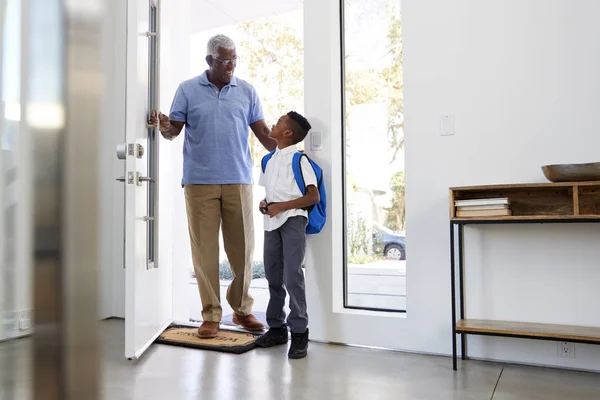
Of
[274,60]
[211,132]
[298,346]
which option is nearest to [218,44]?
[211,132]

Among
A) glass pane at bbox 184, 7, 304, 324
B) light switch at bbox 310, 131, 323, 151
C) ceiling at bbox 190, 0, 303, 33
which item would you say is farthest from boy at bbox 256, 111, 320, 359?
glass pane at bbox 184, 7, 304, 324

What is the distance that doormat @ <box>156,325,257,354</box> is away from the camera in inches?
101

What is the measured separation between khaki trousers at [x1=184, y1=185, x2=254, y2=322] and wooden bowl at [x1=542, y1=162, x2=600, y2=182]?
5.17ft

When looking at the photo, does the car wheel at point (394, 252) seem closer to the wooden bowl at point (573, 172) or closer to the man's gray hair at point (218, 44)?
the wooden bowl at point (573, 172)

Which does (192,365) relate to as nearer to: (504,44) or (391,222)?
(391,222)

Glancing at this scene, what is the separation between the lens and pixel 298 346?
2445 mm

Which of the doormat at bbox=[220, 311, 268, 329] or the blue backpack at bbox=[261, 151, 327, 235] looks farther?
the doormat at bbox=[220, 311, 268, 329]

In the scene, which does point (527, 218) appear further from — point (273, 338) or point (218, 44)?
point (218, 44)

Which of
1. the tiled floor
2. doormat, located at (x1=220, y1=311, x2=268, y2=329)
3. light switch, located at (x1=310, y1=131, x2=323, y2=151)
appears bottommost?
doormat, located at (x1=220, y1=311, x2=268, y2=329)

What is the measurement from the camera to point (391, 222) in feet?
9.07

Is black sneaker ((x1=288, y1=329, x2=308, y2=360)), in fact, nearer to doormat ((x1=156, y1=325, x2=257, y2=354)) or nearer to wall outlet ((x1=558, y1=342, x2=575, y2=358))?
doormat ((x1=156, y1=325, x2=257, y2=354))

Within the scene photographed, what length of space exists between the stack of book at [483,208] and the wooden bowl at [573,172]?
0.21 metres

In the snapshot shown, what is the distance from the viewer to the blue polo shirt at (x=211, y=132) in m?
2.82

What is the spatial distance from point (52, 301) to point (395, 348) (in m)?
2.49
